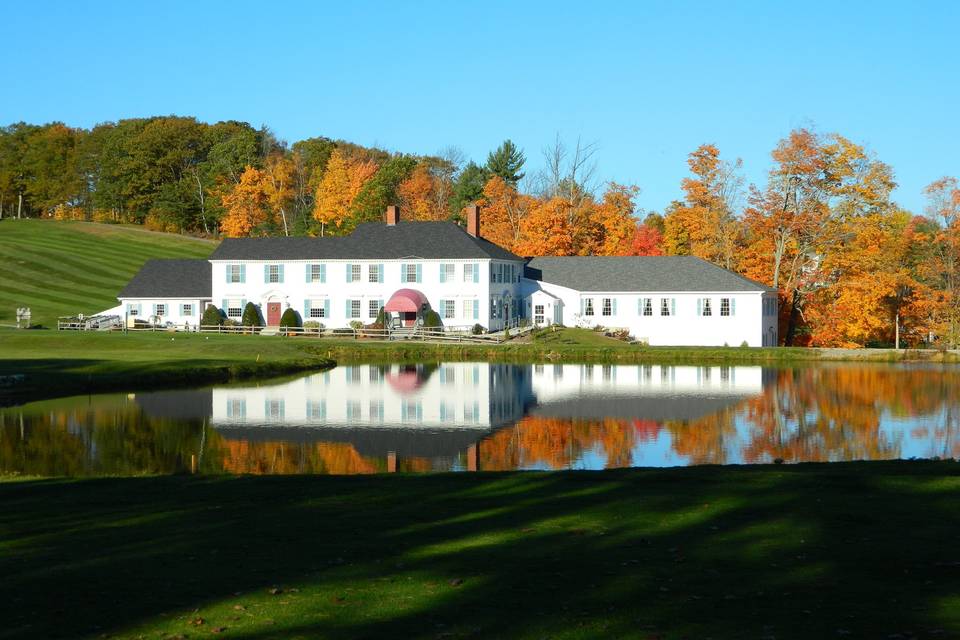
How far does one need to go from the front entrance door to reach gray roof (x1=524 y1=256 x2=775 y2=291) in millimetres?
14400

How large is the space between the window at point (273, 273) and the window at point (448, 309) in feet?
31.7

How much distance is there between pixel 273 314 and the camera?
63.2m

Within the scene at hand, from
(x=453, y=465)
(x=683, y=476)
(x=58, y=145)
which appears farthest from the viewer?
(x=58, y=145)

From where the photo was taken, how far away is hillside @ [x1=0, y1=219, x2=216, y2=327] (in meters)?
68.9

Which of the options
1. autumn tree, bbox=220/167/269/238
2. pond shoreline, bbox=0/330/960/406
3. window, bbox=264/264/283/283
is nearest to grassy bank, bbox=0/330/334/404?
pond shoreline, bbox=0/330/960/406

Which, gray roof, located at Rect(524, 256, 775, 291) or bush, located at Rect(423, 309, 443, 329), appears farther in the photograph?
bush, located at Rect(423, 309, 443, 329)

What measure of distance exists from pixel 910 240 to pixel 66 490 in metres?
62.6

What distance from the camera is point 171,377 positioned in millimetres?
36781

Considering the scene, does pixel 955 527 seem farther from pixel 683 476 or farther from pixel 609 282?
pixel 609 282

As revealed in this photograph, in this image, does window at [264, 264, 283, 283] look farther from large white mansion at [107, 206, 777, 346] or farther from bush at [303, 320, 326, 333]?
→ bush at [303, 320, 326, 333]

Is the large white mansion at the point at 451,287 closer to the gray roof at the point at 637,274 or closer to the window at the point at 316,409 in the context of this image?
the gray roof at the point at 637,274

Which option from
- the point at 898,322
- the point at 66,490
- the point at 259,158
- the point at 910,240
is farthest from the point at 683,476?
the point at 259,158

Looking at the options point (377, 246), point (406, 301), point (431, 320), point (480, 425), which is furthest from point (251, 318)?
point (480, 425)

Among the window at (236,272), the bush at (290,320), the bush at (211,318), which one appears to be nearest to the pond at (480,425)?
the bush at (290,320)
